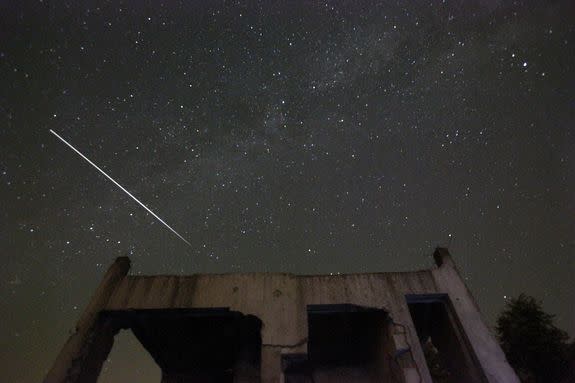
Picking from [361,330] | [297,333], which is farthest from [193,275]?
[361,330]

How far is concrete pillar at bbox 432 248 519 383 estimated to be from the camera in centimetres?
734

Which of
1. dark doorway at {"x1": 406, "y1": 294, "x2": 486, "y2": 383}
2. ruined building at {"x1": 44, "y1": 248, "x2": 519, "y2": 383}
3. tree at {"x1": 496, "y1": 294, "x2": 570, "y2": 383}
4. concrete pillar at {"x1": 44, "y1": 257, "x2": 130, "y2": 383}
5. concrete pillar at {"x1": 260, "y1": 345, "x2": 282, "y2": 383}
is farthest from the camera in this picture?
tree at {"x1": 496, "y1": 294, "x2": 570, "y2": 383}

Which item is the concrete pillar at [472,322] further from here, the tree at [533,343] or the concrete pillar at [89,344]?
the tree at [533,343]

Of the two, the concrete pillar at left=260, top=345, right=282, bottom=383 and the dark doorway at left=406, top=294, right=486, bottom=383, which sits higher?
the dark doorway at left=406, top=294, right=486, bottom=383

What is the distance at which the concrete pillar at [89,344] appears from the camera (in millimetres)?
7527

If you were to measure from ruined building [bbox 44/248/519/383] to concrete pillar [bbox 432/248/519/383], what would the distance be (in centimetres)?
2

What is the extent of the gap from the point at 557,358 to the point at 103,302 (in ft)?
57.2

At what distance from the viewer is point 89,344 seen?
317 inches

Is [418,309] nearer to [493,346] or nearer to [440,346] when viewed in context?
[440,346]

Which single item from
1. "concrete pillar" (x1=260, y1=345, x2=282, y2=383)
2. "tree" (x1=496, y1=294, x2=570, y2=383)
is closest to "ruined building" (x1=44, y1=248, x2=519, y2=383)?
"concrete pillar" (x1=260, y1=345, x2=282, y2=383)

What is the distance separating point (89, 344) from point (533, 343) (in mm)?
17084

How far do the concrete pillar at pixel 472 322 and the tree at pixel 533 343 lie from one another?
10236 millimetres

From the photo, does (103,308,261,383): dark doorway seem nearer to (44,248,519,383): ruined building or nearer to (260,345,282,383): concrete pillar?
(44,248,519,383): ruined building

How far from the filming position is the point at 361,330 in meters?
9.63
